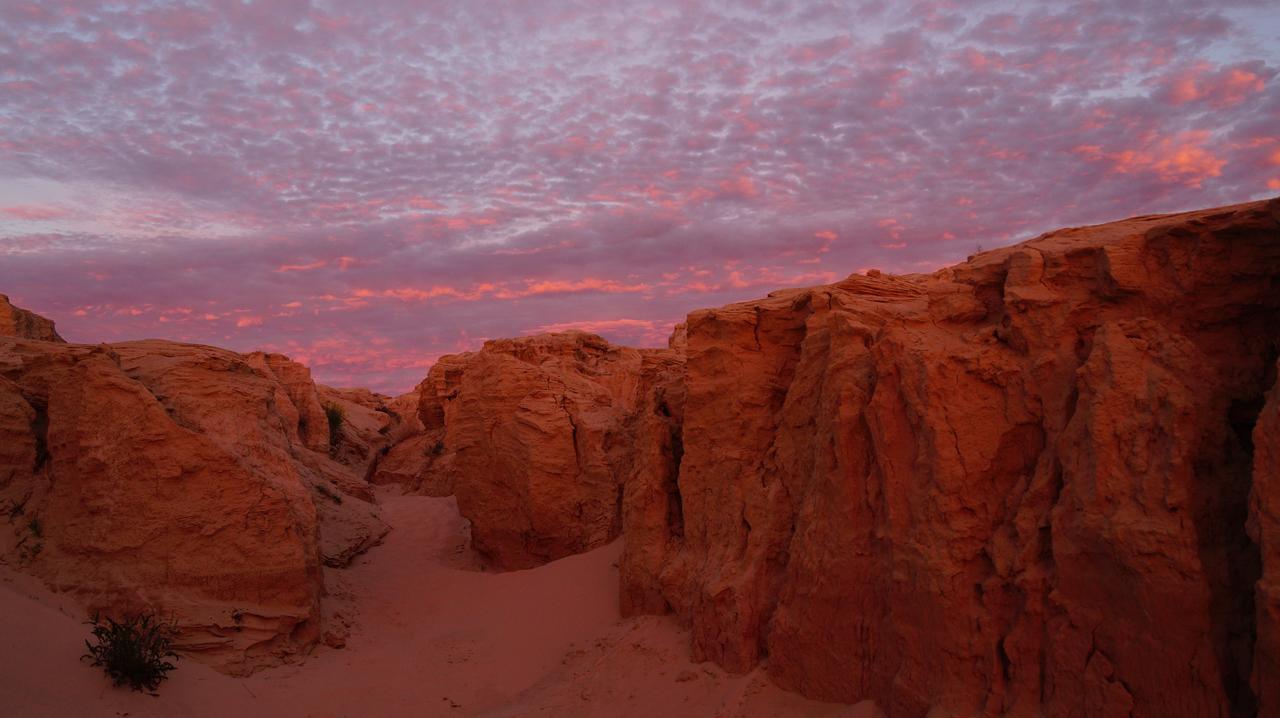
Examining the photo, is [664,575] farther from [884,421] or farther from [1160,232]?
[1160,232]

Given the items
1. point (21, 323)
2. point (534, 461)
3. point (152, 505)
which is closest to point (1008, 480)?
point (534, 461)

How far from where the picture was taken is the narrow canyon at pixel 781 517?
5.16m

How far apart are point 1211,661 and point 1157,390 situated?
1643mm

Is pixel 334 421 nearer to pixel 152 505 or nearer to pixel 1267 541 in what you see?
pixel 152 505

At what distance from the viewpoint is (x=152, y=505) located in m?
10.1

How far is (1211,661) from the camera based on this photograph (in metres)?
4.77

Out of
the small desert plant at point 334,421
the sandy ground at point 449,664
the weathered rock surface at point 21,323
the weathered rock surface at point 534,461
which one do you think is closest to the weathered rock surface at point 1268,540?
the sandy ground at point 449,664

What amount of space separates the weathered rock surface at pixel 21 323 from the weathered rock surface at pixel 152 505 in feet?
17.2

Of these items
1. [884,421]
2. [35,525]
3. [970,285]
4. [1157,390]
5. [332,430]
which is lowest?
[332,430]

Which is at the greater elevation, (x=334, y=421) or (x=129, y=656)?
(x=129, y=656)

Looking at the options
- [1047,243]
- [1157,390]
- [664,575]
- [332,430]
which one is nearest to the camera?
[1157,390]

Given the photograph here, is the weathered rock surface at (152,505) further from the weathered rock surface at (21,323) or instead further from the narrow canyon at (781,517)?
the weathered rock surface at (21,323)

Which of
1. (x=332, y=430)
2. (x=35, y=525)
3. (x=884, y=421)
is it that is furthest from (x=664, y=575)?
(x=332, y=430)

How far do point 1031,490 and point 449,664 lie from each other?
780cm
